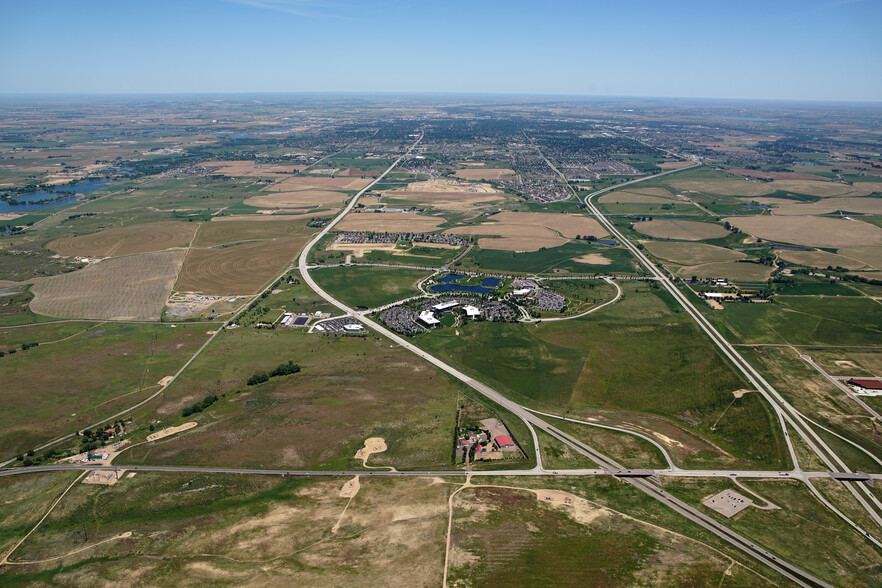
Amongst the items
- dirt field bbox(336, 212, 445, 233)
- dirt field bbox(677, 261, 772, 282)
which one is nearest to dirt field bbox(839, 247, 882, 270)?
dirt field bbox(677, 261, 772, 282)

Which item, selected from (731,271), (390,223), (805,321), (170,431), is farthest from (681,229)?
(170,431)

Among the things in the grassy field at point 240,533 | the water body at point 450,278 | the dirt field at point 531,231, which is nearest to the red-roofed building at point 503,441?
the grassy field at point 240,533

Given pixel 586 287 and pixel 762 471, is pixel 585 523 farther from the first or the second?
pixel 586 287

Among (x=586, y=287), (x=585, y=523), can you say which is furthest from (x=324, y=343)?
(x=586, y=287)

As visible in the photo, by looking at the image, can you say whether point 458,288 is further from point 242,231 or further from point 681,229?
point 681,229

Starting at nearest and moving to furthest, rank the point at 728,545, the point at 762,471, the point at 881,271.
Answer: the point at 728,545, the point at 762,471, the point at 881,271
